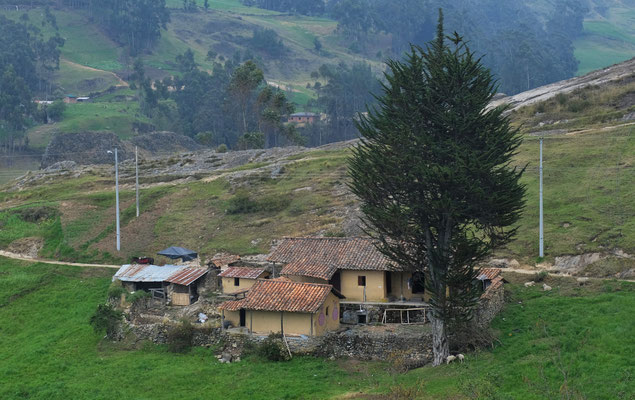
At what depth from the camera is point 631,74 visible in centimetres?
9462

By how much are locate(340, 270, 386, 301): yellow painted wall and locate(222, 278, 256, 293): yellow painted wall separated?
25.0 feet

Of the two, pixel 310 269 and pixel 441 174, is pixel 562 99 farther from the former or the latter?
pixel 441 174

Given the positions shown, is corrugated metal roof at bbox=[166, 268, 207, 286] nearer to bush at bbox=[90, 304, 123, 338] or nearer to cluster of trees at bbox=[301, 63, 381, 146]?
bush at bbox=[90, 304, 123, 338]

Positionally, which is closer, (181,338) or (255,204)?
(181,338)

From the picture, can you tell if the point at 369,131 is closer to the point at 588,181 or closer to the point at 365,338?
the point at 365,338

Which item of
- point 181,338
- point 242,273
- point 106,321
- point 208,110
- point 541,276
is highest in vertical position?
point 208,110

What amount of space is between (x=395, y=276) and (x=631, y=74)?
63.3 m

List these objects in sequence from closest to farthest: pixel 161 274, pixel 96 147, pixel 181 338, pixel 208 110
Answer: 1. pixel 181 338
2. pixel 161 274
3. pixel 96 147
4. pixel 208 110

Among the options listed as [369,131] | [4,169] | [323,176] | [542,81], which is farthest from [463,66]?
[542,81]

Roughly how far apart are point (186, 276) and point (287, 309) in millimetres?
13619

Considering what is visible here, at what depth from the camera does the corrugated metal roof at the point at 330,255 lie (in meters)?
47.8

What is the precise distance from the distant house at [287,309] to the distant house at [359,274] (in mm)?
2341

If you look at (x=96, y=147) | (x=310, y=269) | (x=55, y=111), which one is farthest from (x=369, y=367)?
(x=55, y=111)

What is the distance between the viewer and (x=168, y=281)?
53.0 metres
